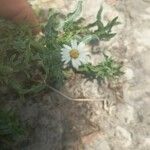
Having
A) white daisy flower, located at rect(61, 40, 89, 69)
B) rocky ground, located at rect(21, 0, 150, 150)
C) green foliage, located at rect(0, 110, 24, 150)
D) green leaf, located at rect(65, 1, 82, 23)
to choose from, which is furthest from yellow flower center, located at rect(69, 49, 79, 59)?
green foliage, located at rect(0, 110, 24, 150)

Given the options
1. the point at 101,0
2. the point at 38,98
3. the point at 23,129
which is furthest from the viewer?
the point at 101,0

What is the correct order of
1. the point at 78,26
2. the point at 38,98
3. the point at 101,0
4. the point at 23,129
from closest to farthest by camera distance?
the point at 23,129
the point at 38,98
the point at 78,26
the point at 101,0

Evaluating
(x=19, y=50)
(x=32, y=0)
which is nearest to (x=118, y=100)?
(x=19, y=50)

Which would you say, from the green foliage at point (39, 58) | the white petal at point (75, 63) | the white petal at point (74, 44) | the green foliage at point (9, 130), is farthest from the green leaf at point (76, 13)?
the green foliage at point (9, 130)

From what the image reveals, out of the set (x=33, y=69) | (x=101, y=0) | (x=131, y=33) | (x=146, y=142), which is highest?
(x=101, y=0)

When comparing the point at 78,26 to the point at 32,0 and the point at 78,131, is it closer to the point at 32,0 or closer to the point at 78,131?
the point at 32,0

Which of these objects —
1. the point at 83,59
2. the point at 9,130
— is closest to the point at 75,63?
the point at 83,59

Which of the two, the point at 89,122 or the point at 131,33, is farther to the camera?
the point at 131,33

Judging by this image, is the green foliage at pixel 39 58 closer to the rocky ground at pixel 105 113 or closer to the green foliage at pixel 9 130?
the rocky ground at pixel 105 113

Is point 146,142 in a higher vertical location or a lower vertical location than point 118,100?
lower
